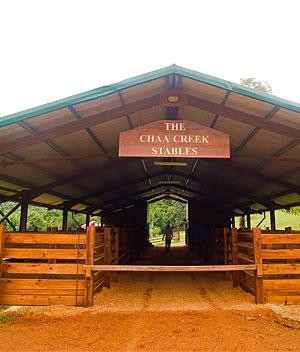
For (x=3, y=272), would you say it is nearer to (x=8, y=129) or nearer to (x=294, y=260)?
(x=8, y=129)

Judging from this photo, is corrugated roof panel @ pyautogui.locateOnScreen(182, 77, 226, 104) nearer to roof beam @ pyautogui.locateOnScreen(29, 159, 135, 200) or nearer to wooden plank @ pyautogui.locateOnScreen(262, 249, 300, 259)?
wooden plank @ pyautogui.locateOnScreen(262, 249, 300, 259)

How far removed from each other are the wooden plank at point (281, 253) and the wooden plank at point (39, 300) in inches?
145

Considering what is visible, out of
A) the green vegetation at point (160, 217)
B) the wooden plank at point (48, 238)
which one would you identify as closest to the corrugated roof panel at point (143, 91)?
the wooden plank at point (48, 238)

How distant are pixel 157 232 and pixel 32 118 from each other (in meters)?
44.1

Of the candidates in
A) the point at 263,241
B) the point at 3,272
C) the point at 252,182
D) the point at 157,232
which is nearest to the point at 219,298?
the point at 263,241

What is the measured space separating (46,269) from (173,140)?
3.45 metres

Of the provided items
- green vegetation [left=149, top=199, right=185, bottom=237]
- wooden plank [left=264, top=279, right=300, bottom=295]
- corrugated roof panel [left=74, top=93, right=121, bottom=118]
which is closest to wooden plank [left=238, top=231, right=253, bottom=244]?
wooden plank [left=264, top=279, right=300, bottom=295]

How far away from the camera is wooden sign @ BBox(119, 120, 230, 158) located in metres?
6.66

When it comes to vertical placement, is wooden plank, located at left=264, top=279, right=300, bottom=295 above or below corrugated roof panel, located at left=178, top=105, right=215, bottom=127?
below

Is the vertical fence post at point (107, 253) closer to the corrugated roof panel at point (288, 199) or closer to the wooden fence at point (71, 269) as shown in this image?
the wooden fence at point (71, 269)

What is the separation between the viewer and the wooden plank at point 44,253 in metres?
6.57

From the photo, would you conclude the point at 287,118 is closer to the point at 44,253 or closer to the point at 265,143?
the point at 265,143

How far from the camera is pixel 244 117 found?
6805 mm

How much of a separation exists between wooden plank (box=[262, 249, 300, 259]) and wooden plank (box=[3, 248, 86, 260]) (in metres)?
3.56
